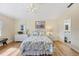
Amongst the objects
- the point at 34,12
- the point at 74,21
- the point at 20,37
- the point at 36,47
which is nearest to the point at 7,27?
the point at 20,37

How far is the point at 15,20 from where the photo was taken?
4.26 metres

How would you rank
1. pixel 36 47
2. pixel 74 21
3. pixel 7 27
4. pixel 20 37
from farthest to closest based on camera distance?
pixel 74 21 → pixel 7 27 → pixel 20 37 → pixel 36 47

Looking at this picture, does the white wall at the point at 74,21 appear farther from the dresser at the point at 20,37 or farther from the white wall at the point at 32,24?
the dresser at the point at 20,37

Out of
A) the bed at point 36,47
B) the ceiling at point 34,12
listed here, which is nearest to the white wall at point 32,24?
the ceiling at point 34,12

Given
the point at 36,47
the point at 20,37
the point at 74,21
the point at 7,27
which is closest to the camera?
the point at 36,47

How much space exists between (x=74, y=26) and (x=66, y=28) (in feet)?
3.48

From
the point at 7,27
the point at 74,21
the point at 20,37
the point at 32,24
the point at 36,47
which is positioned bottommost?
the point at 36,47

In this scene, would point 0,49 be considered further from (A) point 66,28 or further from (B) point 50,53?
(A) point 66,28

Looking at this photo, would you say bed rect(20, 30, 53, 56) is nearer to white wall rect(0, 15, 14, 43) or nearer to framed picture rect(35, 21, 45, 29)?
white wall rect(0, 15, 14, 43)

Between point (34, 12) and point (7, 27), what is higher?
point (34, 12)

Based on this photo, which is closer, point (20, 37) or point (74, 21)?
point (20, 37)

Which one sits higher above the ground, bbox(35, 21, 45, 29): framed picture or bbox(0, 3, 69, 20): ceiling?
bbox(0, 3, 69, 20): ceiling

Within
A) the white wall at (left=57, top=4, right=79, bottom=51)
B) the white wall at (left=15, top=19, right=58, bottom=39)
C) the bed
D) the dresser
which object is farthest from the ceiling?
the bed

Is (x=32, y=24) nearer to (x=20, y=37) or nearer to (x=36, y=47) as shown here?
(x=20, y=37)
